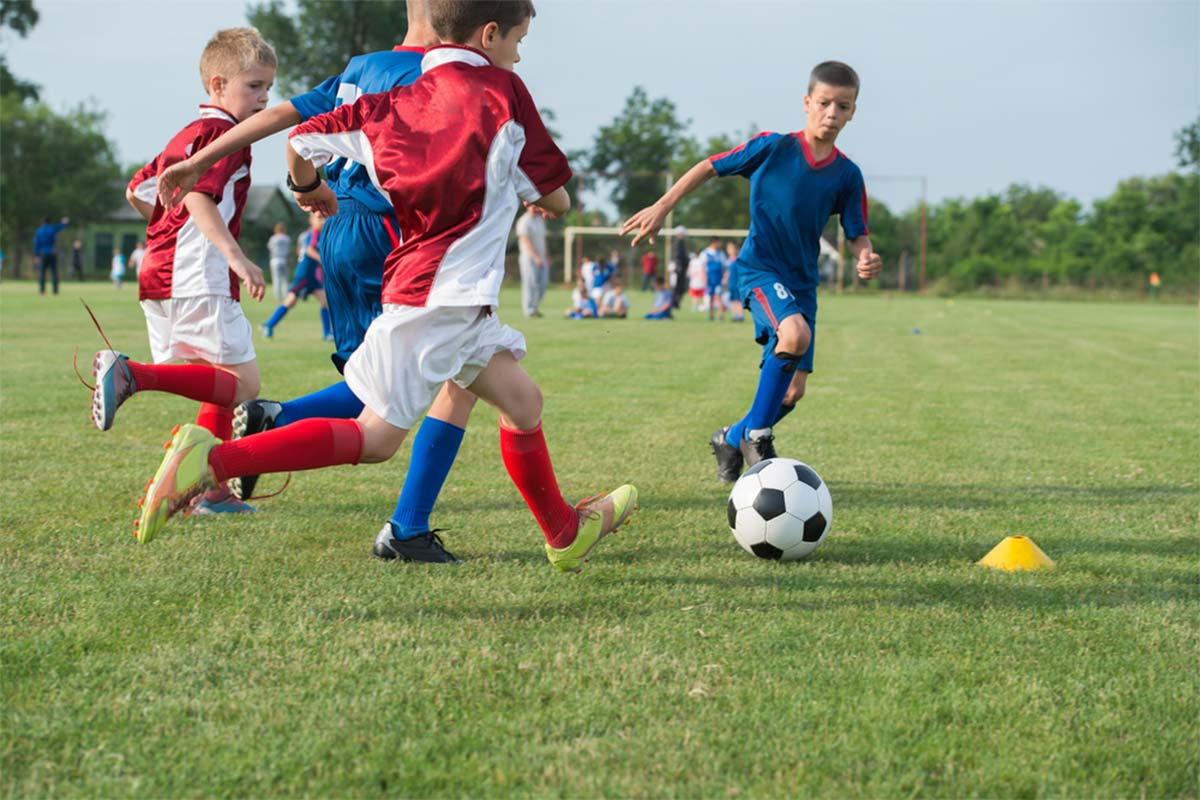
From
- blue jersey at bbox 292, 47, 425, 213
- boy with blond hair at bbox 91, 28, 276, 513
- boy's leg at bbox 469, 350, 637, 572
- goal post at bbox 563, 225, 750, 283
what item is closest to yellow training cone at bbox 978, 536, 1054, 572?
boy's leg at bbox 469, 350, 637, 572

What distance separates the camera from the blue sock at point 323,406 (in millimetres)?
4211

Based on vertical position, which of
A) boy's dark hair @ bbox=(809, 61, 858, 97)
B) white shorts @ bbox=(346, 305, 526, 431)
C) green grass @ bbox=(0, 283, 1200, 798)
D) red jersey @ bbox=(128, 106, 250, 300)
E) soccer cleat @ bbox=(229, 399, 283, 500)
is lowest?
green grass @ bbox=(0, 283, 1200, 798)

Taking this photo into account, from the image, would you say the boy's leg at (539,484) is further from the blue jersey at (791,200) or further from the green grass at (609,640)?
the blue jersey at (791,200)

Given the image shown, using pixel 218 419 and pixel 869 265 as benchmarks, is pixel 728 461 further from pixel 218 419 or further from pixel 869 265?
pixel 218 419

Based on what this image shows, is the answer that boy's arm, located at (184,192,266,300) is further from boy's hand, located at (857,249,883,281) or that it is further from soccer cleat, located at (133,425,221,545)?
boy's hand, located at (857,249,883,281)

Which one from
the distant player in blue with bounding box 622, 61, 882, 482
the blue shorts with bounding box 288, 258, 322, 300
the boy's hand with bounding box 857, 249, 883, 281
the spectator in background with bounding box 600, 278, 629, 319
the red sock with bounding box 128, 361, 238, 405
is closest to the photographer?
the red sock with bounding box 128, 361, 238, 405

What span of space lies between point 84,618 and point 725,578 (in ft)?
6.18

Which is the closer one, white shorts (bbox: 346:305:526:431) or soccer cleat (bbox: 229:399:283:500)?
white shorts (bbox: 346:305:526:431)

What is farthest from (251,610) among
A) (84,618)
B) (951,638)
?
(951,638)

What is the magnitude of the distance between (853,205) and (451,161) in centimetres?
291

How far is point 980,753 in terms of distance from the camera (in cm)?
225

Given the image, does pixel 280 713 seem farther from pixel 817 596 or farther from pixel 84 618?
pixel 817 596

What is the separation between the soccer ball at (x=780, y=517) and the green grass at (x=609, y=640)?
91mm

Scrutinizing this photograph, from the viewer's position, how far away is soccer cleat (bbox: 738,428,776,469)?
5223 mm
